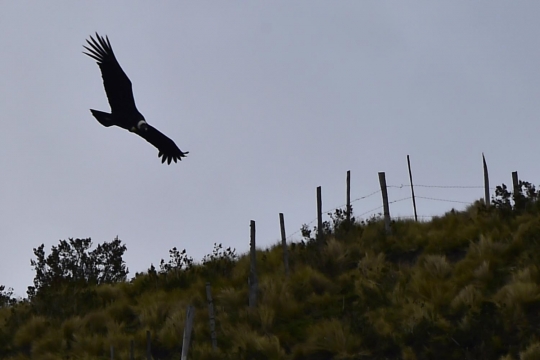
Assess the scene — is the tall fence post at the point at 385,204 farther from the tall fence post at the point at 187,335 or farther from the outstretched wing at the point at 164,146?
the tall fence post at the point at 187,335

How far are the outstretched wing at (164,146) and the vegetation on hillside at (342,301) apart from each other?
292 cm

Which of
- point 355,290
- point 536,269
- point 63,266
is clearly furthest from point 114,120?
point 63,266

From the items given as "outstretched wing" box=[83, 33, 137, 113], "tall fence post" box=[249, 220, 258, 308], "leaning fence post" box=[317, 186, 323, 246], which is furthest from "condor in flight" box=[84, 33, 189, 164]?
"leaning fence post" box=[317, 186, 323, 246]

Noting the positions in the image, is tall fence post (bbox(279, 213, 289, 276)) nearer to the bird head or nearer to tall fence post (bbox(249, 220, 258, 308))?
tall fence post (bbox(249, 220, 258, 308))

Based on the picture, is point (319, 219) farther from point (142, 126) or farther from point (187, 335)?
point (187, 335)

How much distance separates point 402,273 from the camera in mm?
14547

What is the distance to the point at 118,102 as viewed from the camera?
42.4 feet

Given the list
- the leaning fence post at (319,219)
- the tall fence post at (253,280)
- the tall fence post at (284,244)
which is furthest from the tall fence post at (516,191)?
the tall fence post at (253,280)

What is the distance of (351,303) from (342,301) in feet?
0.76

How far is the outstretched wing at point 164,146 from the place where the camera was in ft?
43.0

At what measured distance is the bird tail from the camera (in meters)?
12.8

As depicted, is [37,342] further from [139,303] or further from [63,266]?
[63,266]

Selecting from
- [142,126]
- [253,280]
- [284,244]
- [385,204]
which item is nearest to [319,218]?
[284,244]

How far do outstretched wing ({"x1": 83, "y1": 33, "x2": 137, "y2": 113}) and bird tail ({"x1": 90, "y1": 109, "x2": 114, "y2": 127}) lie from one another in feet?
0.54
